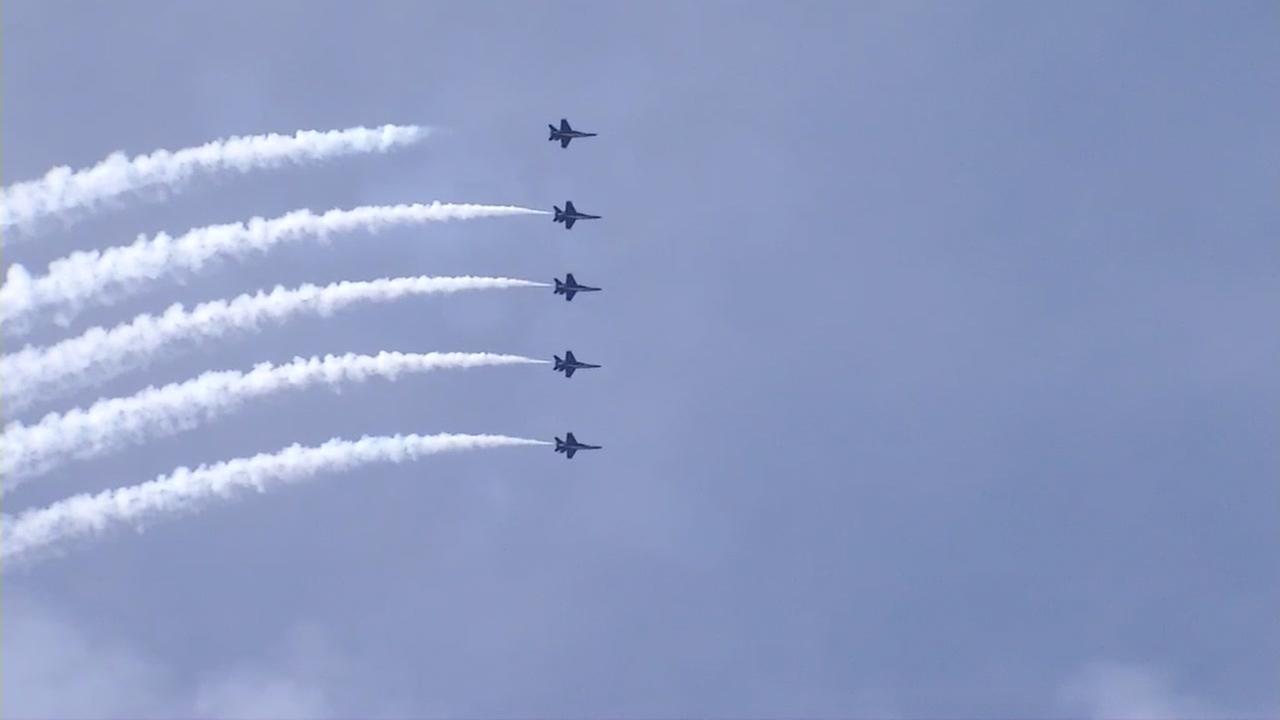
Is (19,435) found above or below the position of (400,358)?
below

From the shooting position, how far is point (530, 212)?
524 ft

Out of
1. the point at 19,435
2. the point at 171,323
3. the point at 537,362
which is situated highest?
the point at 537,362

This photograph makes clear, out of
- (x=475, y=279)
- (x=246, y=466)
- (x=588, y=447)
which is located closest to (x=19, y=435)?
(x=246, y=466)

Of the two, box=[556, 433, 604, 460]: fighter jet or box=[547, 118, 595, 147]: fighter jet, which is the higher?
box=[547, 118, 595, 147]: fighter jet

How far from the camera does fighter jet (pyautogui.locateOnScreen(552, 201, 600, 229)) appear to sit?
163750 millimetres

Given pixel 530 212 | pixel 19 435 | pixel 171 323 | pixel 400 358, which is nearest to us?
pixel 19 435

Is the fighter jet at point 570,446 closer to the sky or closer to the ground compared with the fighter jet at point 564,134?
closer to the ground

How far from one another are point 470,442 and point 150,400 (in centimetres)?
2094

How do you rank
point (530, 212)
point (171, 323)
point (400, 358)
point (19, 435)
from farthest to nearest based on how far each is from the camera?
point (530, 212)
point (400, 358)
point (171, 323)
point (19, 435)

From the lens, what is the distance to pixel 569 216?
164 m

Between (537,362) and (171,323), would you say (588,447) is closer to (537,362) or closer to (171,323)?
(537,362)

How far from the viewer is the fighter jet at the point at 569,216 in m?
164

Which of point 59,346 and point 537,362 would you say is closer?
point 59,346

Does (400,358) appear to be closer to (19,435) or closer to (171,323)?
(171,323)
